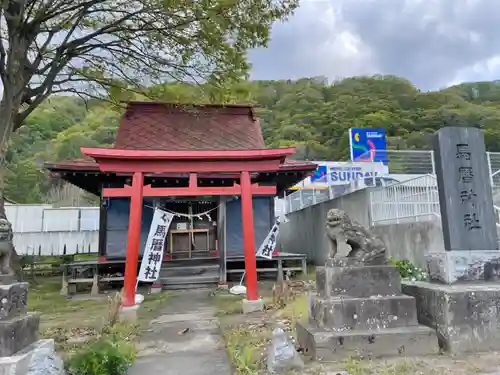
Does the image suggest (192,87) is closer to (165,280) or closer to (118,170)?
(118,170)

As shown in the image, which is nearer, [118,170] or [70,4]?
[70,4]

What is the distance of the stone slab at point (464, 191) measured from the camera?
4.78 metres

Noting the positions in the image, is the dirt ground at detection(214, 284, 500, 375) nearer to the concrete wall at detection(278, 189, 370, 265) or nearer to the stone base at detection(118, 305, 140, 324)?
the stone base at detection(118, 305, 140, 324)

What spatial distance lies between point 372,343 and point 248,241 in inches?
188

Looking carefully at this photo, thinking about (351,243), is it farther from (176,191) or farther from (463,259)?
(176,191)

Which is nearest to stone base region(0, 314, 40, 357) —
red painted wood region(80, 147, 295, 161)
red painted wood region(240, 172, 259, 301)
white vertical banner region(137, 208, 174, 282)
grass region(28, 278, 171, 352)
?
grass region(28, 278, 171, 352)

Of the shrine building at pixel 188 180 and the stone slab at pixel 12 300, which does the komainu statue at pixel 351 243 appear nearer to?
the stone slab at pixel 12 300

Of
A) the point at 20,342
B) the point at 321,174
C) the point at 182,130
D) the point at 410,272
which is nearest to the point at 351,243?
the point at 410,272

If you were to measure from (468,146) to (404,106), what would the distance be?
42.0 m

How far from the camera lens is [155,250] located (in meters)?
10.3

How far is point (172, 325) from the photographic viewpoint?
23.8 feet

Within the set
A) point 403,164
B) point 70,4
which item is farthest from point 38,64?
point 403,164

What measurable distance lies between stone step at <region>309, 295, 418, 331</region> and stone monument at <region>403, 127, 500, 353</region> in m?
0.36

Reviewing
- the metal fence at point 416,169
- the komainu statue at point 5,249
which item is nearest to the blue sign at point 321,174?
the metal fence at point 416,169
